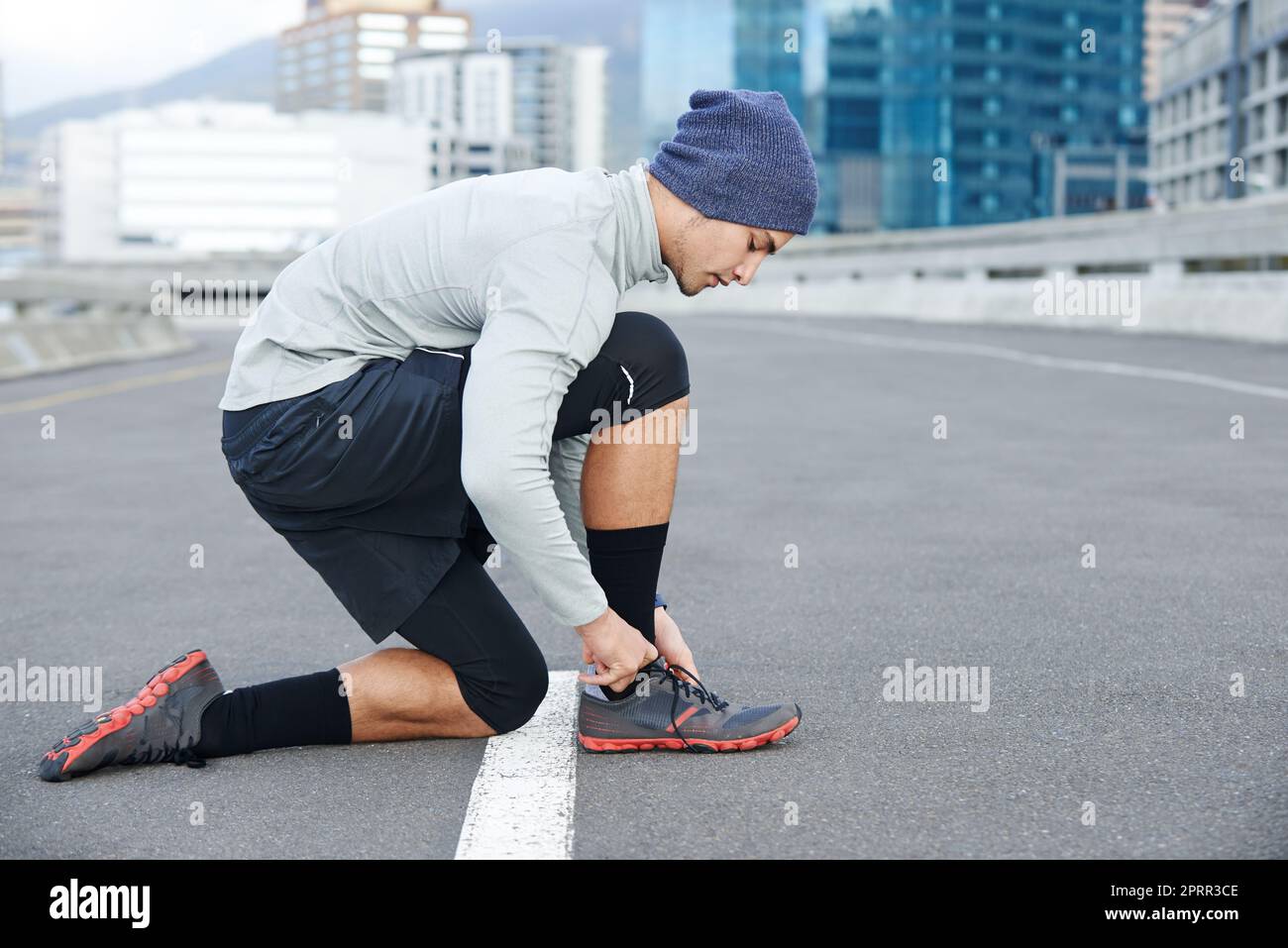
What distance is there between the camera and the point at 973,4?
128875 millimetres

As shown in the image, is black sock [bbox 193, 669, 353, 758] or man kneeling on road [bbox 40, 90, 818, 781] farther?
black sock [bbox 193, 669, 353, 758]

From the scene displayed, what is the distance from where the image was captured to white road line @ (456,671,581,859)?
2.79 meters

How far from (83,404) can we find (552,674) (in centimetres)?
1098

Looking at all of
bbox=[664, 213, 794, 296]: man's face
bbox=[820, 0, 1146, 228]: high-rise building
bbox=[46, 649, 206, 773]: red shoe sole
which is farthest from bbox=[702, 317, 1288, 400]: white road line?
bbox=[820, 0, 1146, 228]: high-rise building

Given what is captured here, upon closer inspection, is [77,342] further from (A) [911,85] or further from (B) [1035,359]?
(A) [911,85]

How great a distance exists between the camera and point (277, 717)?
11.3ft

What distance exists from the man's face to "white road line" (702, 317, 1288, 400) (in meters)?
8.66

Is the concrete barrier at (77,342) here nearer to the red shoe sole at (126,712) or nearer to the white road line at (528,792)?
the red shoe sole at (126,712)

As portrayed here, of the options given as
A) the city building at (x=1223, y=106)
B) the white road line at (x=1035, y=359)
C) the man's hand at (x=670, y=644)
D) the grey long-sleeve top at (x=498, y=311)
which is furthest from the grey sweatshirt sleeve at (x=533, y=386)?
the city building at (x=1223, y=106)

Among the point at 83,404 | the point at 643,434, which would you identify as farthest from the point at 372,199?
the point at 643,434

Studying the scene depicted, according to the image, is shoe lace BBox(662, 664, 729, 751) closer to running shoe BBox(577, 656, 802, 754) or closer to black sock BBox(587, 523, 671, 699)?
running shoe BBox(577, 656, 802, 754)

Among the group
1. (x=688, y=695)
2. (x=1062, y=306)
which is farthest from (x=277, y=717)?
(x=1062, y=306)

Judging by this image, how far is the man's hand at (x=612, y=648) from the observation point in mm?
3121

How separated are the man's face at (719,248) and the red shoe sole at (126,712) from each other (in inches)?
55.8
